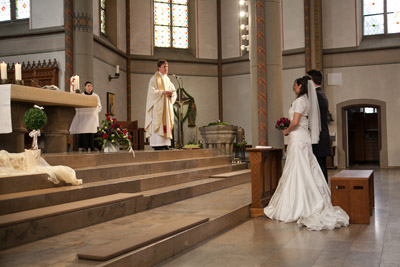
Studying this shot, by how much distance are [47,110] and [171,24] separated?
35.2 ft

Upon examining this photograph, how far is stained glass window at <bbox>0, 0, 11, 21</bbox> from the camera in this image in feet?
41.0

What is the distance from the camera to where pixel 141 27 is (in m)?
16.0

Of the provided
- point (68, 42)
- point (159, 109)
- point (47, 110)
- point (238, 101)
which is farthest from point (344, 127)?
point (47, 110)

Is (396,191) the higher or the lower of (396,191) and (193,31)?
the lower

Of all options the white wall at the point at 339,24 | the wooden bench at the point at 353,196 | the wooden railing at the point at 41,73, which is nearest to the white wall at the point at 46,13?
the wooden railing at the point at 41,73

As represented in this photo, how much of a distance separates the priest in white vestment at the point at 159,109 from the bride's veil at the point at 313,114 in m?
3.65

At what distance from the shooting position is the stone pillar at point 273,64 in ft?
33.0

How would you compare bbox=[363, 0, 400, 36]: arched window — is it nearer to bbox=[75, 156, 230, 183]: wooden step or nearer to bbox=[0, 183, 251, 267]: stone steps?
→ bbox=[75, 156, 230, 183]: wooden step

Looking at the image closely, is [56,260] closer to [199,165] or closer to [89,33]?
[199,165]

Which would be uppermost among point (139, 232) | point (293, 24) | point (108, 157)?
point (293, 24)

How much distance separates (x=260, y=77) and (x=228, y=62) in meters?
7.34

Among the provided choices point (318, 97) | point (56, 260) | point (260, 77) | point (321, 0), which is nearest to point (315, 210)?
point (318, 97)

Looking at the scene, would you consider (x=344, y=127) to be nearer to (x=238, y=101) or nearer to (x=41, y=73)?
(x=238, y=101)

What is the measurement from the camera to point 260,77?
10133 mm
